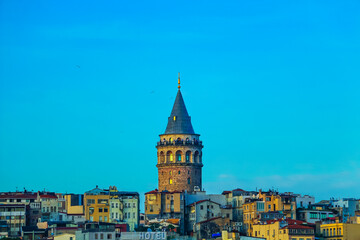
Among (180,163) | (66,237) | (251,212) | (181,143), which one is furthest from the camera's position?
(181,143)

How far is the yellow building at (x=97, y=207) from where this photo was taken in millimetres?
123375

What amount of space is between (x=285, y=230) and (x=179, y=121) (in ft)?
95.7

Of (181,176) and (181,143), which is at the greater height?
(181,143)

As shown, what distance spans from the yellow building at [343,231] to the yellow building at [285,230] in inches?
67.3

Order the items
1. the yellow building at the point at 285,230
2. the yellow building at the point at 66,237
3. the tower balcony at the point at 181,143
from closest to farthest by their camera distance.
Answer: the yellow building at the point at 285,230, the yellow building at the point at 66,237, the tower balcony at the point at 181,143

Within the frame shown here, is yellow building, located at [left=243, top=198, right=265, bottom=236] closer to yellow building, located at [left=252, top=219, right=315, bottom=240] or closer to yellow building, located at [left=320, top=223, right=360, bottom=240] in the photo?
yellow building, located at [left=252, top=219, right=315, bottom=240]

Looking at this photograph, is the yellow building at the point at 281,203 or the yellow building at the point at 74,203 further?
the yellow building at the point at 74,203

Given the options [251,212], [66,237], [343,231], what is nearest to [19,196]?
[66,237]

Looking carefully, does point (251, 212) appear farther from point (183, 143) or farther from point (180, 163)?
point (183, 143)

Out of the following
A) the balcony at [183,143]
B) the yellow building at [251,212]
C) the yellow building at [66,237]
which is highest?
the balcony at [183,143]

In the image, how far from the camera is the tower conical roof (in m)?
135

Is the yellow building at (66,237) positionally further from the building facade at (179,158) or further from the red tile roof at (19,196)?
the building facade at (179,158)

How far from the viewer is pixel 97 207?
407ft

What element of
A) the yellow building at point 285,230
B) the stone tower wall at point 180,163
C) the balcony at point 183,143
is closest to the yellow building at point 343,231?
the yellow building at point 285,230
